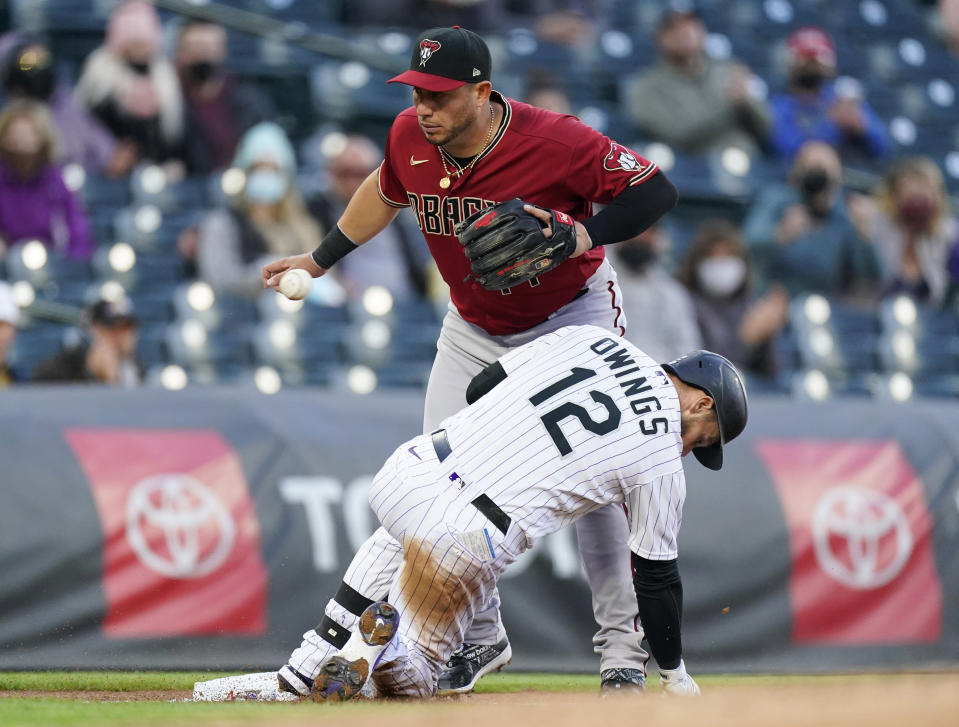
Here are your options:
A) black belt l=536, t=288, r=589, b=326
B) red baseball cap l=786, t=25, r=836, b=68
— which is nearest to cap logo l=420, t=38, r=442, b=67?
black belt l=536, t=288, r=589, b=326

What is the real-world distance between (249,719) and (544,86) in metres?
6.42

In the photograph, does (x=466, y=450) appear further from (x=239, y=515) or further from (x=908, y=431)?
(x=908, y=431)

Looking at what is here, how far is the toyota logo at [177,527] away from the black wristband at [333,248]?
1148 mm

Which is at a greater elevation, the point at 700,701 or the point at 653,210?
the point at 653,210

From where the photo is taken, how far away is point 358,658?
3.77m

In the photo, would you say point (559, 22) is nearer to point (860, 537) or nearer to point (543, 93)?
point (543, 93)

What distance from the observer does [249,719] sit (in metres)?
3.27

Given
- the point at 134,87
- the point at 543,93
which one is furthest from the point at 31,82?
the point at 543,93

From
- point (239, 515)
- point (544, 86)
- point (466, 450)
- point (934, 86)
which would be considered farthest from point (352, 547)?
point (934, 86)

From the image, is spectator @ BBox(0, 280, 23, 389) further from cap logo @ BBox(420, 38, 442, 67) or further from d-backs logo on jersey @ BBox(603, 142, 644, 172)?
d-backs logo on jersey @ BBox(603, 142, 644, 172)

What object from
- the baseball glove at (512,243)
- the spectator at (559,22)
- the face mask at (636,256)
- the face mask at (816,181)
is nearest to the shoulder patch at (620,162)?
the baseball glove at (512,243)

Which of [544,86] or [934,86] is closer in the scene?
[544,86]

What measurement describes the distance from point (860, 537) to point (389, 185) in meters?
2.92

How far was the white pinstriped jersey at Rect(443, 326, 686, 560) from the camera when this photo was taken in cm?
378
